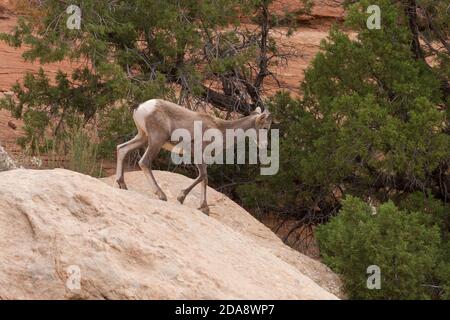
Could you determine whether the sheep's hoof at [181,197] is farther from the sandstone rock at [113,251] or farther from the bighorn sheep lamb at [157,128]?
the sandstone rock at [113,251]

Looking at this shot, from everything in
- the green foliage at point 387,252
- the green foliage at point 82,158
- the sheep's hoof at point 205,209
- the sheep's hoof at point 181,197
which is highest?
the sheep's hoof at point 181,197

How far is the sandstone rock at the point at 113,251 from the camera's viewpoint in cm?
627

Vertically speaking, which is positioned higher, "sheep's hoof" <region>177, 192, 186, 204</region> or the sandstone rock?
the sandstone rock

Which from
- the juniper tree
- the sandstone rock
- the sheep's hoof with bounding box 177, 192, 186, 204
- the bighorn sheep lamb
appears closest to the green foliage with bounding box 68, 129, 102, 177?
the juniper tree

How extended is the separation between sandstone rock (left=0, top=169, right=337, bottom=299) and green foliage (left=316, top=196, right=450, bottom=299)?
8.52 ft

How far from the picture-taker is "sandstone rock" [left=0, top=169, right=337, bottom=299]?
247 inches

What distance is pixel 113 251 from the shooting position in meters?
6.46

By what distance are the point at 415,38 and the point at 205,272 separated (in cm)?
694

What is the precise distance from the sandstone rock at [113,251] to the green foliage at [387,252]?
2.60m

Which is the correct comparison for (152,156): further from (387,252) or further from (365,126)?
(365,126)

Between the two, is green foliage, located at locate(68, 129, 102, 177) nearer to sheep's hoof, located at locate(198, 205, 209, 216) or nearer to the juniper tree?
the juniper tree

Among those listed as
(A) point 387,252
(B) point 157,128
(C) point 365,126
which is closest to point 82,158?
(B) point 157,128

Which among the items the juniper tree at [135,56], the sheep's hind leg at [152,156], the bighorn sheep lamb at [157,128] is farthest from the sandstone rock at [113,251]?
the juniper tree at [135,56]

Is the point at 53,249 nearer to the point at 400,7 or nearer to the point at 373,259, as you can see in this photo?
the point at 373,259
